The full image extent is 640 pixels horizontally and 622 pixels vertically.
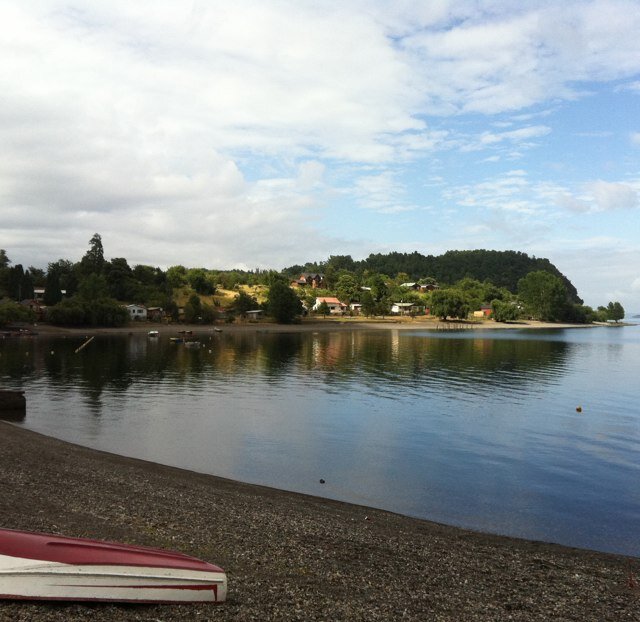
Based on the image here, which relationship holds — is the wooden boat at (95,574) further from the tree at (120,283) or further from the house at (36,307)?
the tree at (120,283)

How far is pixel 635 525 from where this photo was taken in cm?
2178

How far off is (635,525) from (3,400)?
4241 cm

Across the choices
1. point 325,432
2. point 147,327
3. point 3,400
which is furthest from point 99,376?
point 147,327

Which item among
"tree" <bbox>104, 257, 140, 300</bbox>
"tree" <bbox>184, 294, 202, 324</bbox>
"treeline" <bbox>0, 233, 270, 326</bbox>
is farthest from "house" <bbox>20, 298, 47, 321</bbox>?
"tree" <bbox>184, 294, 202, 324</bbox>

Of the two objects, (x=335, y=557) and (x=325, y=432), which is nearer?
(x=335, y=557)

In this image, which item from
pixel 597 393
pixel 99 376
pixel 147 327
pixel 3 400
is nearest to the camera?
pixel 3 400

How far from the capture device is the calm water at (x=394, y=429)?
79.9 ft

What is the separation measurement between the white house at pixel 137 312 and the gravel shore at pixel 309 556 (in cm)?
14821

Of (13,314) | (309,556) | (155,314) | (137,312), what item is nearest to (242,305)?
(155,314)

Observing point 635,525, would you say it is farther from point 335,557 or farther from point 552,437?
point 552,437

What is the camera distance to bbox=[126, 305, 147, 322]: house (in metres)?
166

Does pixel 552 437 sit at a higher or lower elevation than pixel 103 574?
lower

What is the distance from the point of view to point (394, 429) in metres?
39.7

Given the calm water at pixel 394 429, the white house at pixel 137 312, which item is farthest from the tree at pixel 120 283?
the calm water at pixel 394 429
